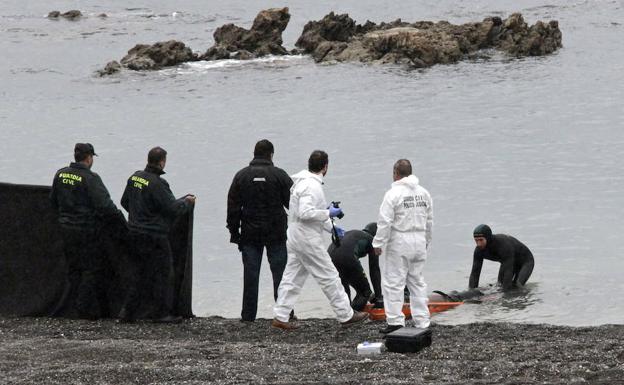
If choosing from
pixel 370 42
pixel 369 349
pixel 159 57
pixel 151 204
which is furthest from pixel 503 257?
pixel 159 57

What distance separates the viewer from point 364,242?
48.7ft

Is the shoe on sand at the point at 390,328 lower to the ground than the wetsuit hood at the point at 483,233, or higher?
lower

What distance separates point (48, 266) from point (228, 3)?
73.5 meters

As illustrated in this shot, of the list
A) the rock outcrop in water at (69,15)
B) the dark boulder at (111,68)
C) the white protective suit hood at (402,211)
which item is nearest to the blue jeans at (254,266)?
the white protective suit hood at (402,211)

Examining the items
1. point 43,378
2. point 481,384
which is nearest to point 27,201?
point 43,378

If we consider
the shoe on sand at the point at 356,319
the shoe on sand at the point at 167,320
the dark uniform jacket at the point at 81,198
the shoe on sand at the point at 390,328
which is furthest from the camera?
the shoe on sand at the point at 167,320

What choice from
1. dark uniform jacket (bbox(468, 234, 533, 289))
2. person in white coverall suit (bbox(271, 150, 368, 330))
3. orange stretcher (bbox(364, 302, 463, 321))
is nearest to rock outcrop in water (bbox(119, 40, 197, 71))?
dark uniform jacket (bbox(468, 234, 533, 289))

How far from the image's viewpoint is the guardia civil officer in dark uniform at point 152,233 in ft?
44.0

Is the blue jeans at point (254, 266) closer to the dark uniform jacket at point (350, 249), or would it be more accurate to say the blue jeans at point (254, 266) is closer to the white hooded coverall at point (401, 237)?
the dark uniform jacket at point (350, 249)

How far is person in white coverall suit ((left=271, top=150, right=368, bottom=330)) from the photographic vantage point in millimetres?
13117

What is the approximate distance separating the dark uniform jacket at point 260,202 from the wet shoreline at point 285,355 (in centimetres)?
110

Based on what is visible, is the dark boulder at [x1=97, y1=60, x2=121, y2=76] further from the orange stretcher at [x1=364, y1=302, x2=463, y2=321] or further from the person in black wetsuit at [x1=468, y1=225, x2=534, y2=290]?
the orange stretcher at [x1=364, y1=302, x2=463, y2=321]

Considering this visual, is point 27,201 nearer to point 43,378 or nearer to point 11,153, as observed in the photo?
point 43,378

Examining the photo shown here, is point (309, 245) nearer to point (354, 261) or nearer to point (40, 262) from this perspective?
point (354, 261)
